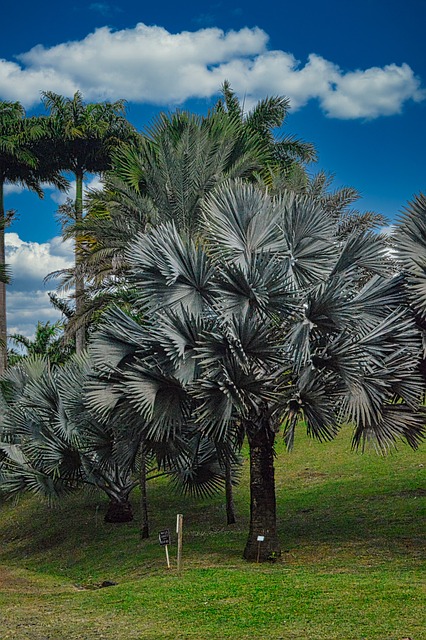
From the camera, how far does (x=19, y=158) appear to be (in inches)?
1324

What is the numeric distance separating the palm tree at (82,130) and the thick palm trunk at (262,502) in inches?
854

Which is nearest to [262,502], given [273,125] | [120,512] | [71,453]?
[71,453]

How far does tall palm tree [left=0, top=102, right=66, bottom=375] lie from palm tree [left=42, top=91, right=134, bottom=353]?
0.72 m

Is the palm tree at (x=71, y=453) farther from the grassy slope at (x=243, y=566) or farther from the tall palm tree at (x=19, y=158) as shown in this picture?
the tall palm tree at (x=19, y=158)

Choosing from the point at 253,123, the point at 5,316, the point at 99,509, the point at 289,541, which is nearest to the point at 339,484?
the point at 289,541

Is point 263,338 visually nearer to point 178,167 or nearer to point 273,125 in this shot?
point 178,167

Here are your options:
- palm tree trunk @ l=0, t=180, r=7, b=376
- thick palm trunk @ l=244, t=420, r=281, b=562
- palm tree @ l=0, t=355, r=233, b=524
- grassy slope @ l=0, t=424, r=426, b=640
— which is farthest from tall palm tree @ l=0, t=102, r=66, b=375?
thick palm trunk @ l=244, t=420, r=281, b=562

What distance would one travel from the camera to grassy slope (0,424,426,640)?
973 centimetres

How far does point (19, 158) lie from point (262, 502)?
2307 centimetres

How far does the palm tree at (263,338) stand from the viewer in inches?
513

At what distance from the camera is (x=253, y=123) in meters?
30.8

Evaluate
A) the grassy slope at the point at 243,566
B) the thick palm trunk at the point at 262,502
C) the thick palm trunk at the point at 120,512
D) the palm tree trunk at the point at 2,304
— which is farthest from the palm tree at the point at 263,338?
the palm tree trunk at the point at 2,304

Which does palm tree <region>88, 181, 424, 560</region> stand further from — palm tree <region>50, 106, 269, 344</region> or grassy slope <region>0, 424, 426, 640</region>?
palm tree <region>50, 106, 269, 344</region>

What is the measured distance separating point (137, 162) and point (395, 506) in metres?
10.2
